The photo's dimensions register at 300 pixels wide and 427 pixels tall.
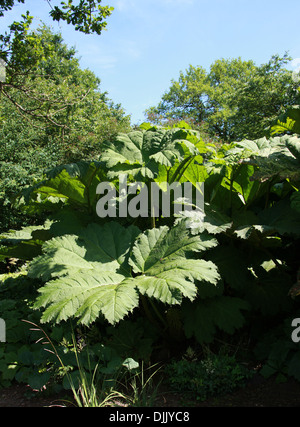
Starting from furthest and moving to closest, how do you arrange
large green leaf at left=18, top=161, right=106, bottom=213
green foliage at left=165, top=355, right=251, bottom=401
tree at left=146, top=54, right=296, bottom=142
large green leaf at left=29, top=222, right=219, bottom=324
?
tree at left=146, top=54, right=296, bottom=142 → large green leaf at left=18, top=161, right=106, bottom=213 → green foliage at left=165, top=355, right=251, bottom=401 → large green leaf at left=29, top=222, right=219, bottom=324

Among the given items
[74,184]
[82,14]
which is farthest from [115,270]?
[82,14]

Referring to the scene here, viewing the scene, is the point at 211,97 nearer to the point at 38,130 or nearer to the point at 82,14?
the point at 38,130

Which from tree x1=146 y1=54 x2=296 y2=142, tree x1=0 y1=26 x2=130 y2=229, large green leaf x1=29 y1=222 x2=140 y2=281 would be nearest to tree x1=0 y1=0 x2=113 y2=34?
tree x1=0 y1=26 x2=130 y2=229

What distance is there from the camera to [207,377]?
7.17 ft

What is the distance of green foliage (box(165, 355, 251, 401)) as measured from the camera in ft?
7.03

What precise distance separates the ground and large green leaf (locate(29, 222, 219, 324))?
50cm

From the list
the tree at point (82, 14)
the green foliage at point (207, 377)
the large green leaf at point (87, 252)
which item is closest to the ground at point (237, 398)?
the green foliage at point (207, 377)

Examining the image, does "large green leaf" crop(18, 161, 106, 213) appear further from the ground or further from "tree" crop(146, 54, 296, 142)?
"tree" crop(146, 54, 296, 142)

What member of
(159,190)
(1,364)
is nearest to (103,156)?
(159,190)

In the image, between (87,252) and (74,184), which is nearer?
(87,252)

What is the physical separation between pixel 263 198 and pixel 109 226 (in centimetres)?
133

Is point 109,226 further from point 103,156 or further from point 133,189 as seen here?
point 103,156

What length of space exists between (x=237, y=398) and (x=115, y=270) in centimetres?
109
